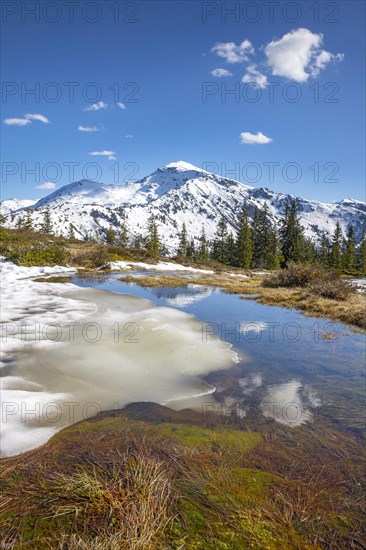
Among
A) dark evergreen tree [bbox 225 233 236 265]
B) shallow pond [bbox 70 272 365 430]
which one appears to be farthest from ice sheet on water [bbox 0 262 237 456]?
dark evergreen tree [bbox 225 233 236 265]

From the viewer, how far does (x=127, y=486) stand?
302 cm

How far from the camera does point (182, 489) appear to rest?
10.2 ft

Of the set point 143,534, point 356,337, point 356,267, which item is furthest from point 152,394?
point 356,267

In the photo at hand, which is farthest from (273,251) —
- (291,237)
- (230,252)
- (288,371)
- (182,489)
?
(182,489)

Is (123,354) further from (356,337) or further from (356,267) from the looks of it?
(356,267)

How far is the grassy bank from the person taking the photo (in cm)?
256

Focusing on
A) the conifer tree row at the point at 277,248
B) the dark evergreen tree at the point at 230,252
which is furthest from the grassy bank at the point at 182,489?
the dark evergreen tree at the point at 230,252

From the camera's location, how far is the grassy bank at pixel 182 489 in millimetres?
2562

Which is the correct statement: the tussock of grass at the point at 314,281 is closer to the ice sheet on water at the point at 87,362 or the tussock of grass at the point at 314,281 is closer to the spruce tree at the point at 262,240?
the ice sheet on water at the point at 87,362

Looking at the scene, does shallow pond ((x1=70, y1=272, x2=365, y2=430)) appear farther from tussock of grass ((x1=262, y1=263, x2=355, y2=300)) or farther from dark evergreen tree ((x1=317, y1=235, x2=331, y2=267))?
dark evergreen tree ((x1=317, y1=235, x2=331, y2=267))

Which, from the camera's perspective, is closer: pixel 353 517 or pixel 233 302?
pixel 353 517

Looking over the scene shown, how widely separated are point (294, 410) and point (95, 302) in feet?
35.3

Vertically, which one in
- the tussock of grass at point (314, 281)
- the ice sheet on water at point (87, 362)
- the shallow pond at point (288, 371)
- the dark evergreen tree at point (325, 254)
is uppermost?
the dark evergreen tree at point (325, 254)

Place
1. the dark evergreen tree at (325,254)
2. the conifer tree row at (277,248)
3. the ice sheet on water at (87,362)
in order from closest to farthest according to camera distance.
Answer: the ice sheet on water at (87,362) → the conifer tree row at (277,248) → the dark evergreen tree at (325,254)
